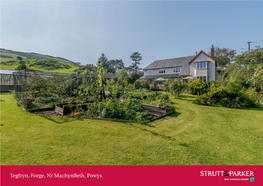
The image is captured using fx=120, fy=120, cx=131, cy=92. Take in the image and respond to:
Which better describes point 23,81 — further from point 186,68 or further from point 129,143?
point 186,68

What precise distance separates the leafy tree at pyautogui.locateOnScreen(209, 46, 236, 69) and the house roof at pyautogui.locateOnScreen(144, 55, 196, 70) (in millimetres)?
15207

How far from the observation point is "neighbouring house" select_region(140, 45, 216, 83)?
24781 mm

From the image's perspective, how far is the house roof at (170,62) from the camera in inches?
1223

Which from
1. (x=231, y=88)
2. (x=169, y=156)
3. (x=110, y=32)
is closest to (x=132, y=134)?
(x=169, y=156)

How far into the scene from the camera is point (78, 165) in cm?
251

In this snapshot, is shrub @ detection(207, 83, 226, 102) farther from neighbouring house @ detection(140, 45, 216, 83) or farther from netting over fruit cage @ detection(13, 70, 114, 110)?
neighbouring house @ detection(140, 45, 216, 83)

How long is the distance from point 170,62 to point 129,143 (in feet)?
Result: 110

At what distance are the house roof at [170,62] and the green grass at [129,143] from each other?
2866 cm

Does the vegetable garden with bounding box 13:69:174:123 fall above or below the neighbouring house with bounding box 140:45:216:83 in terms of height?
below
